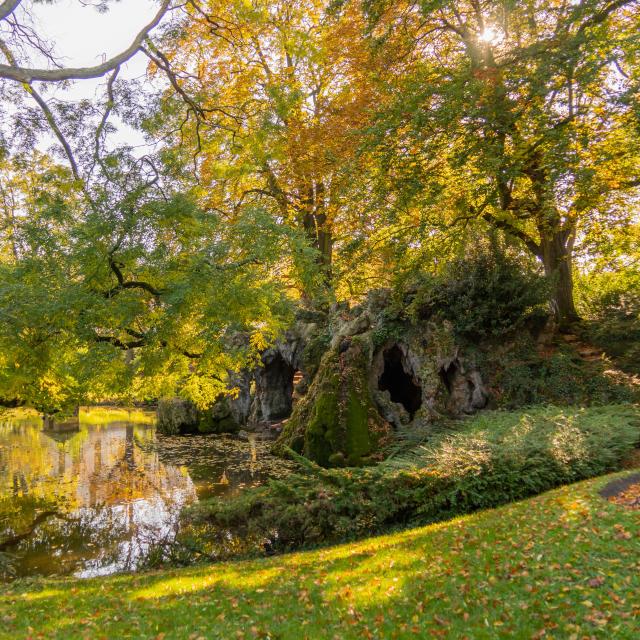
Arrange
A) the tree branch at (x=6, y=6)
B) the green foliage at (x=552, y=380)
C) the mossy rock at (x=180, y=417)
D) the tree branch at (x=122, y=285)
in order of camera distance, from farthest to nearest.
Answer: the mossy rock at (x=180, y=417)
the green foliage at (x=552, y=380)
the tree branch at (x=122, y=285)
the tree branch at (x=6, y=6)

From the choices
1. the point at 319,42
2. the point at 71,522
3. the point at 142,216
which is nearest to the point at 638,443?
the point at 142,216

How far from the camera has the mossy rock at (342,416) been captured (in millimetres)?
14891

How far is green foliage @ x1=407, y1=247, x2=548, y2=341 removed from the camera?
15133 millimetres

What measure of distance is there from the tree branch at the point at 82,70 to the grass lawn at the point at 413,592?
8.00 m

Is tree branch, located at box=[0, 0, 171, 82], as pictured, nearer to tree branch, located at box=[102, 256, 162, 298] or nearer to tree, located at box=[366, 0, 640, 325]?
tree branch, located at box=[102, 256, 162, 298]

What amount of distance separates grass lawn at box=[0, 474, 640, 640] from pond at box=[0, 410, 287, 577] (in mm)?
2502

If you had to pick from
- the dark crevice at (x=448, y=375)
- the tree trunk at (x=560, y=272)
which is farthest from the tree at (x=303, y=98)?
the tree trunk at (x=560, y=272)

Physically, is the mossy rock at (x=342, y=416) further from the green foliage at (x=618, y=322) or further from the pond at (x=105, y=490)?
the green foliage at (x=618, y=322)

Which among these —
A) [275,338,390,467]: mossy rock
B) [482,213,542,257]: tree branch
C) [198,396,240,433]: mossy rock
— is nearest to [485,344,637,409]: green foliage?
→ [275,338,390,467]: mossy rock

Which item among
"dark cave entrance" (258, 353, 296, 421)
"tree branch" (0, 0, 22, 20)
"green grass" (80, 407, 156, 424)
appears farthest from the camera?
"green grass" (80, 407, 156, 424)

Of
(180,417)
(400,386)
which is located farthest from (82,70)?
(180,417)

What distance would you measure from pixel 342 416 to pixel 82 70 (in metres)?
11.3

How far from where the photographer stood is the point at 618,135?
1269cm

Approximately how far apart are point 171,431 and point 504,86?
77.6ft
